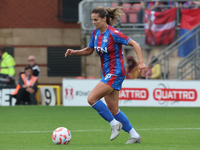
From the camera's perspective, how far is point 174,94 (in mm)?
13359

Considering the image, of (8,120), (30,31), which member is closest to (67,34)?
(30,31)

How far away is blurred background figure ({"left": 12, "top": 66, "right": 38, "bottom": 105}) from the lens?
14.1 metres

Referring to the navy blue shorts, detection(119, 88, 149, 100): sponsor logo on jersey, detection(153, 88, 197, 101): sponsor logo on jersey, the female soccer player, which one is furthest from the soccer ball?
detection(153, 88, 197, 101): sponsor logo on jersey

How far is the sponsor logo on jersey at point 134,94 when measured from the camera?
44.4 feet

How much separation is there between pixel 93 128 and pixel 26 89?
20.0 ft

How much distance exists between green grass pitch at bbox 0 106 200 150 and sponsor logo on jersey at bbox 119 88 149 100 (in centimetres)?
63

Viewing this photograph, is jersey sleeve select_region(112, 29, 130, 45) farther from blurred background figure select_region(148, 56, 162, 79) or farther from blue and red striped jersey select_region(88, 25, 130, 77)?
blurred background figure select_region(148, 56, 162, 79)

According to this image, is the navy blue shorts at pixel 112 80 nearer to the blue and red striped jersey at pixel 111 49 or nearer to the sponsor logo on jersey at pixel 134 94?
the blue and red striped jersey at pixel 111 49

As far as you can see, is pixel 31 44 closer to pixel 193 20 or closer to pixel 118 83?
pixel 193 20

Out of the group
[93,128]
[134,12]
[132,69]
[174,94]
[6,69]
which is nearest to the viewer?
[93,128]

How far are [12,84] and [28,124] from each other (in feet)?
18.9

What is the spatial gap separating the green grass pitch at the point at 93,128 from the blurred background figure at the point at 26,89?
35.3 inches

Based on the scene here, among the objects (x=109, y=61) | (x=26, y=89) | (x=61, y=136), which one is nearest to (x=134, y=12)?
(x=26, y=89)

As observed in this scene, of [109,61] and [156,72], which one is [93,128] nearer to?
[109,61]
